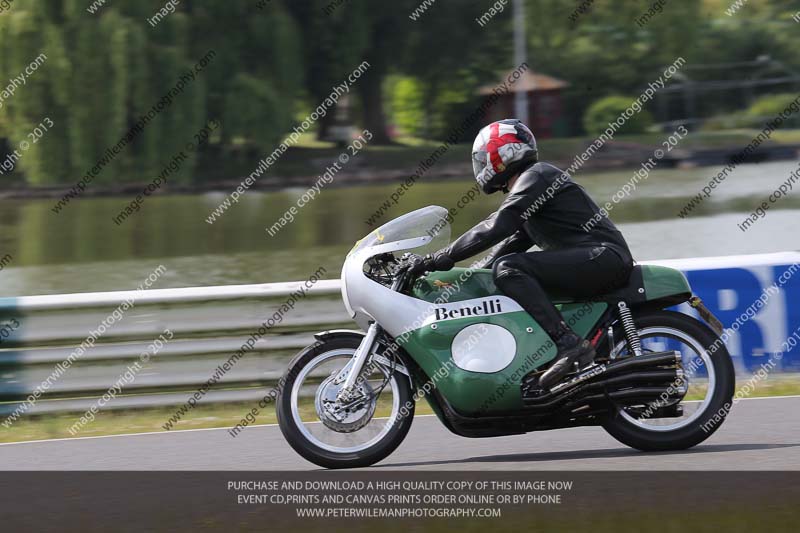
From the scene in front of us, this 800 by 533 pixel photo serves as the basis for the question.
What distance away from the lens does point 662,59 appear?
59.9 meters

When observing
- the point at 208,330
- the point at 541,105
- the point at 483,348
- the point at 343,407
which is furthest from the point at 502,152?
the point at 541,105

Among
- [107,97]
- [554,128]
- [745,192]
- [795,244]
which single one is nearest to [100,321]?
[795,244]

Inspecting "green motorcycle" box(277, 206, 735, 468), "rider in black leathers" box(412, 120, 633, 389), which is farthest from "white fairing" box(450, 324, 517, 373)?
"rider in black leathers" box(412, 120, 633, 389)

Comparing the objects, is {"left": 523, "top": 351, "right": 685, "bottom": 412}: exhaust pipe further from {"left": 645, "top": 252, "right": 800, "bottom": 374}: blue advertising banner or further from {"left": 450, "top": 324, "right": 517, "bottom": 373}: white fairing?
{"left": 645, "top": 252, "right": 800, "bottom": 374}: blue advertising banner

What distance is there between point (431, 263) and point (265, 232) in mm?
26428

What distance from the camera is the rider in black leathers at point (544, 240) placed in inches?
246

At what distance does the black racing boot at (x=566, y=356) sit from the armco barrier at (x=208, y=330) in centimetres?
300

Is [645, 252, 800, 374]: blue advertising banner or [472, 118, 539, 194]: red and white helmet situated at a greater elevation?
[472, 118, 539, 194]: red and white helmet

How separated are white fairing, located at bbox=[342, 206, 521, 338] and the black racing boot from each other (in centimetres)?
28

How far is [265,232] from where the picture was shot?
3241cm

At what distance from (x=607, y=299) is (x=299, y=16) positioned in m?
41.5

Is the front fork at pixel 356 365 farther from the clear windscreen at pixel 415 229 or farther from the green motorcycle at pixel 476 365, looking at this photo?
the clear windscreen at pixel 415 229

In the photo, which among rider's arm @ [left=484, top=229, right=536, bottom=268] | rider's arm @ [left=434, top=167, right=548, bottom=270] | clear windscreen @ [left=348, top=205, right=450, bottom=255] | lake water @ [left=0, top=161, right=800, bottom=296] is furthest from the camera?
lake water @ [left=0, top=161, right=800, bottom=296]

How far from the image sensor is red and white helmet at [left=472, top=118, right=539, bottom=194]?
251 inches
